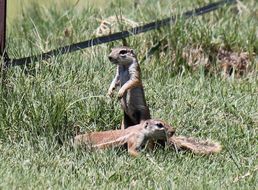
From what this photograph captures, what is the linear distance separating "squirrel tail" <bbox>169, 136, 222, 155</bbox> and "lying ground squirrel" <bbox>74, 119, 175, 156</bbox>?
110 mm

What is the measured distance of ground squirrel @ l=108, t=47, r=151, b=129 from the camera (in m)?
6.89

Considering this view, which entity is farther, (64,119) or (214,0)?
(214,0)

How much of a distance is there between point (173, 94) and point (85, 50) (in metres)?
1.07

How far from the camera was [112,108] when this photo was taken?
23.9 feet

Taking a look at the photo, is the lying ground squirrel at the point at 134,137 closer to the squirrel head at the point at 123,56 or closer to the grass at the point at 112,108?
the grass at the point at 112,108

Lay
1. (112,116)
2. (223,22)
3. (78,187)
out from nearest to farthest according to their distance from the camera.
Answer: (78,187) → (112,116) → (223,22)

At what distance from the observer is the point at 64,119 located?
22.5 ft

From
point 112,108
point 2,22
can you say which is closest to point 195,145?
point 112,108

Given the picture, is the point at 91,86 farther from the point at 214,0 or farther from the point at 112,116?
the point at 214,0

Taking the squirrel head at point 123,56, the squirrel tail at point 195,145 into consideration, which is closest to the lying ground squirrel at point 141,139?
the squirrel tail at point 195,145

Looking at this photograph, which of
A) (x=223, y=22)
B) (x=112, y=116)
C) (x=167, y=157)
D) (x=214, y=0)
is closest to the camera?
(x=167, y=157)

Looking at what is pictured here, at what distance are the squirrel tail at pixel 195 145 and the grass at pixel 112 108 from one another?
0.06 metres

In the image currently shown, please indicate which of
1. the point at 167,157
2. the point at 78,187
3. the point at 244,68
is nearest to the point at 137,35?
the point at 244,68

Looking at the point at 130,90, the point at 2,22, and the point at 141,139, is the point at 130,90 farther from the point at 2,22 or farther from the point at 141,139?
the point at 2,22
